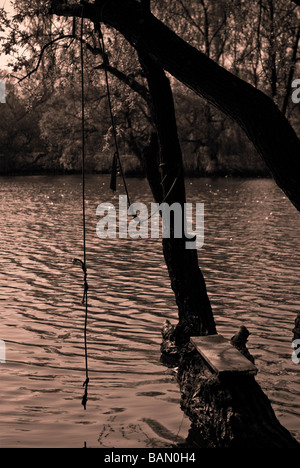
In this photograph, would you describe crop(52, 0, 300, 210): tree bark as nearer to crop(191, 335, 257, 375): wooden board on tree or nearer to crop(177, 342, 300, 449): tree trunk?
crop(191, 335, 257, 375): wooden board on tree

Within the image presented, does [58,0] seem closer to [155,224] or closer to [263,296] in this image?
[263,296]

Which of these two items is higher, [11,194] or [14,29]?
[14,29]

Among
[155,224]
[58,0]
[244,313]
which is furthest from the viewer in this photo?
[155,224]

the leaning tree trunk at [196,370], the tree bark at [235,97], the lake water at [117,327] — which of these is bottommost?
the lake water at [117,327]

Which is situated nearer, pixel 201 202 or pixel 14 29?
pixel 14 29

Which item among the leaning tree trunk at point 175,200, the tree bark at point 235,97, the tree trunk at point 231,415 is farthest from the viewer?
the leaning tree trunk at point 175,200

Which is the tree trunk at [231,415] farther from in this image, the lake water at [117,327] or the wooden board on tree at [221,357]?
the lake water at [117,327]

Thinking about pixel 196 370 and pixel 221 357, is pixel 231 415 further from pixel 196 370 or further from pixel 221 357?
pixel 196 370

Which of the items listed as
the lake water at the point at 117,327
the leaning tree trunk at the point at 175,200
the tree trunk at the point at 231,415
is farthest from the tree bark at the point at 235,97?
the lake water at the point at 117,327

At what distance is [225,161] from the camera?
69.4 meters

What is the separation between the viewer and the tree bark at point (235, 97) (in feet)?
21.4

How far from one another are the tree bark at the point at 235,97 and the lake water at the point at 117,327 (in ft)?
9.13
